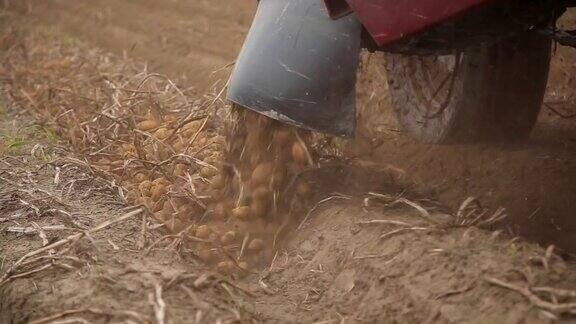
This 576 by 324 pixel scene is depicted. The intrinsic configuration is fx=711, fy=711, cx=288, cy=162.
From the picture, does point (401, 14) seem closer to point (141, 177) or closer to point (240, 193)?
point (240, 193)

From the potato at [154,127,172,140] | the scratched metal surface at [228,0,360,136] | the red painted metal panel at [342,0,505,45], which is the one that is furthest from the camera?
the potato at [154,127,172,140]

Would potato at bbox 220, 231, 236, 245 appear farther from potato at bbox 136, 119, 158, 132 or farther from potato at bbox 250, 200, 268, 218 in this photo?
potato at bbox 136, 119, 158, 132

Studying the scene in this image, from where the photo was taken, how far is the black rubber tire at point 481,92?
3064 millimetres

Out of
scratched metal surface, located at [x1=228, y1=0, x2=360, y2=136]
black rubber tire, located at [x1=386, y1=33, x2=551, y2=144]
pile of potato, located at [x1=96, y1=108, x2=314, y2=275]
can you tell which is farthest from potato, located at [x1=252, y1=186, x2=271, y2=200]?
black rubber tire, located at [x1=386, y1=33, x2=551, y2=144]

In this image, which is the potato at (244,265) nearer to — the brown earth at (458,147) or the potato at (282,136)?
the potato at (282,136)

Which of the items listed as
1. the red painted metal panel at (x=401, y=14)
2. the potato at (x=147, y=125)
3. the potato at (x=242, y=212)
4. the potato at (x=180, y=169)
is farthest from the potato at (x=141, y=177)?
the red painted metal panel at (x=401, y=14)

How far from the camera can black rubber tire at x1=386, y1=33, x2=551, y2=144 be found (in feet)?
10.1

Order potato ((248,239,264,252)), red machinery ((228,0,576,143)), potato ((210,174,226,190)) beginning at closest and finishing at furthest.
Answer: red machinery ((228,0,576,143)) < potato ((248,239,264,252)) < potato ((210,174,226,190))

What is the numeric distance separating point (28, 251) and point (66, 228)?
15 cm

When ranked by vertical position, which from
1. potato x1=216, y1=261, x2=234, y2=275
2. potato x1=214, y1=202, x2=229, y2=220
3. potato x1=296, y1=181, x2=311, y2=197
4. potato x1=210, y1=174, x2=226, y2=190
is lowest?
potato x1=216, y1=261, x2=234, y2=275

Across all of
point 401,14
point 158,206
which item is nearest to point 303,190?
point 158,206

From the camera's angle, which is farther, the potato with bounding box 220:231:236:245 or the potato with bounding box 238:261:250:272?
the potato with bounding box 220:231:236:245

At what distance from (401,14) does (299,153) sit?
2.85ft

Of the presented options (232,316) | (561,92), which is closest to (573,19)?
(561,92)
